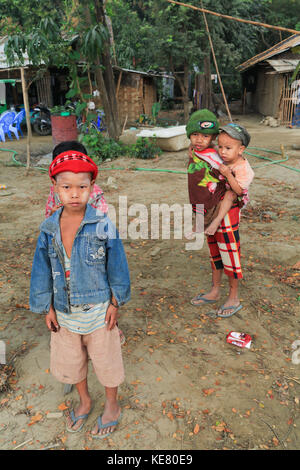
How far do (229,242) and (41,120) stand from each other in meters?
12.6

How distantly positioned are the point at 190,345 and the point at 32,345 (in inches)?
44.7

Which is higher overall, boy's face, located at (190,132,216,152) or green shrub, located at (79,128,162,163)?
boy's face, located at (190,132,216,152)

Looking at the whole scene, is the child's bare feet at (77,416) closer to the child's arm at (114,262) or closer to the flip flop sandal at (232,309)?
the child's arm at (114,262)

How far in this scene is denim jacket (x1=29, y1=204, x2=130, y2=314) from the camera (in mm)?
1626

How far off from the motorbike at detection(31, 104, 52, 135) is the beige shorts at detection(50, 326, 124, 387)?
1308cm

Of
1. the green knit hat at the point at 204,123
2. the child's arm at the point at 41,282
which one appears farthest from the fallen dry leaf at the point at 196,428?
the green knit hat at the point at 204,123

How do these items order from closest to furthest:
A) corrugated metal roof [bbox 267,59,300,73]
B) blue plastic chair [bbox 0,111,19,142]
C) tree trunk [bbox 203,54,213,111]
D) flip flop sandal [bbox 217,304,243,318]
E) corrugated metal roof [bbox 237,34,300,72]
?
flip flop sandal [bbox 217,304,243,318] → blue plastic chair [bbox 0,111,19,142] → corrugated metal roof [bbox 267,59,300,73] → tree trunk [bbox 203,54,213,111] → corrugated metal roof [bbox 237,34,300,72]

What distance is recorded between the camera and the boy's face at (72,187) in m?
1.56

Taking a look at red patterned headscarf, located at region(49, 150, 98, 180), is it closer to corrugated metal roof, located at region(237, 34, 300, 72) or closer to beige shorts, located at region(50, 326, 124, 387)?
beige shorts, located at region(50, 326, 124, 387)

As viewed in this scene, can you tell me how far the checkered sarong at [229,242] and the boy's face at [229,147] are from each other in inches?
14.9

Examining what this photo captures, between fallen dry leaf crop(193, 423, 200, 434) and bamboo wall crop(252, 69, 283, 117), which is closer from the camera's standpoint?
fallen dry leaf crop(193, 423, 200, 434)

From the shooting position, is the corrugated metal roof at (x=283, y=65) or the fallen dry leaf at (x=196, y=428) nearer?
the fallen dry leaf at (x=196, y=428)

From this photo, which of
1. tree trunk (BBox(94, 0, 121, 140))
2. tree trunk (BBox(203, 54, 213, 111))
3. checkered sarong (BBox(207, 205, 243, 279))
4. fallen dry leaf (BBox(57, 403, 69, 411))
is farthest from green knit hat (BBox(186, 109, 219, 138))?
tree trunk (BBox(203, 54, 213, 111))

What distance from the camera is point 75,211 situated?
165cm
